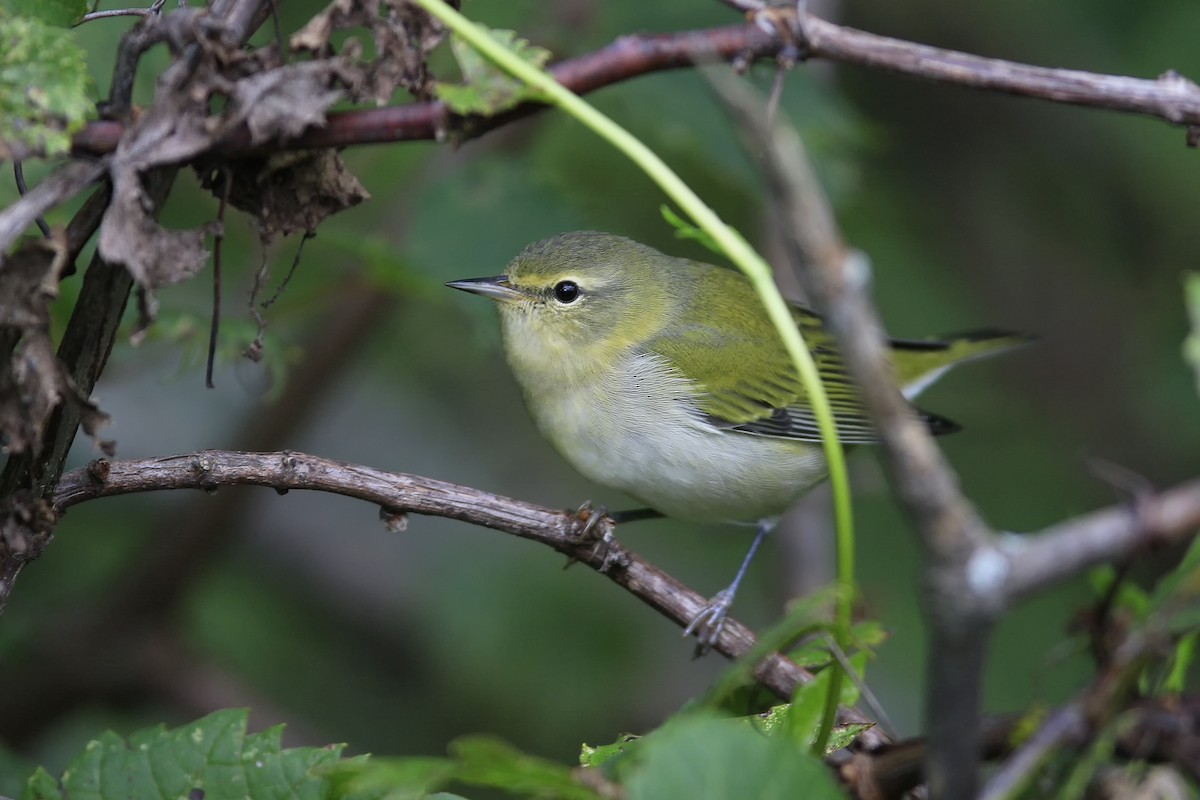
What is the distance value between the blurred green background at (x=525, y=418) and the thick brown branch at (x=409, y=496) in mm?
1232

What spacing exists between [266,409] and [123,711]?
119 centimetres

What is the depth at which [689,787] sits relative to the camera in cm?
119

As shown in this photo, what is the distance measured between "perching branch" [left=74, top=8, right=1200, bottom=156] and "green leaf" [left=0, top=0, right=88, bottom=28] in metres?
0.29

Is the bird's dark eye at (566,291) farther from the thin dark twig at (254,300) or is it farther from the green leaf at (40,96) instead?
the green leaf at (40,96)

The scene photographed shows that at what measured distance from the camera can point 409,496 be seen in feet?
6.42

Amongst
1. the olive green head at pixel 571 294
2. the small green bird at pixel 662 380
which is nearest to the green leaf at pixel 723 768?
the small green bird at pixel 662 380

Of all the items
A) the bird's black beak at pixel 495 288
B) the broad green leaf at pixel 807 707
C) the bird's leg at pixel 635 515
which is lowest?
the broad green leaf at pixel 807 707

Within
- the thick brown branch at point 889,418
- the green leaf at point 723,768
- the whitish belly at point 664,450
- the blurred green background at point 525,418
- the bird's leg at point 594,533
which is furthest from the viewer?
the blurred green background at point 525,418

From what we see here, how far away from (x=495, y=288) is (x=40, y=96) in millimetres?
2162

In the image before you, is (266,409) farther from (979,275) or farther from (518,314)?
(979,275)

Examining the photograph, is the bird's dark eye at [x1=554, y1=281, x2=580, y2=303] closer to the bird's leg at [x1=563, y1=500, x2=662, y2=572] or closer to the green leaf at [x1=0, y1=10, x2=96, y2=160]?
the bird's leg at [x1=563, y1=500, x2=662, y2=572]

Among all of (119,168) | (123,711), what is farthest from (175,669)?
(119,168)

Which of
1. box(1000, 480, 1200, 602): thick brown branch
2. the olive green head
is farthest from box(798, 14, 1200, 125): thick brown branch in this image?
the olive green head

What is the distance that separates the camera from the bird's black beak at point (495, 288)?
357 cm
